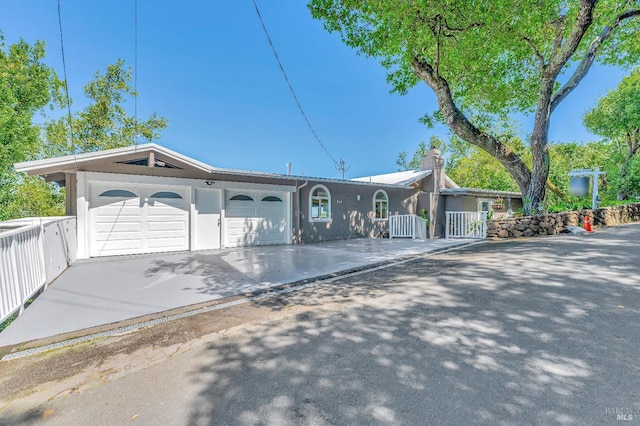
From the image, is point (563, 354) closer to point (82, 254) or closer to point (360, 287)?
point (360, 287)

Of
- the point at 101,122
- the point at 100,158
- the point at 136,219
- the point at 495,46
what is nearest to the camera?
the point at 100,158

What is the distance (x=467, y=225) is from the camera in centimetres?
1138

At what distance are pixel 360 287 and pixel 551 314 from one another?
8.28 feet

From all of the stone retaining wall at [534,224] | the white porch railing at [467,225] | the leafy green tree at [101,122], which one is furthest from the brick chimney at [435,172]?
the leafy green tree at [101,122]

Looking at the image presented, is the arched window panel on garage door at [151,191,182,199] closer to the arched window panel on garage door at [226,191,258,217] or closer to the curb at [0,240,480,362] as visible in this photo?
the arched window panel on garage door at [226,191,258,217]

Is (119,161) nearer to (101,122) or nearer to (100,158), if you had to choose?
(100,158)

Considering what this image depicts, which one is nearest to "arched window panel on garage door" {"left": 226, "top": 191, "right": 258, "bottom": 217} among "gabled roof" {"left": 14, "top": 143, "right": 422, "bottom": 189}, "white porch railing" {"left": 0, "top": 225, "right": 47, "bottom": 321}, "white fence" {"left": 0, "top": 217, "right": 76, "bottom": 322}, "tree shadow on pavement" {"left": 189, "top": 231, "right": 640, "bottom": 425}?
"gabled roof" {"left": 14, "top": 143, "right": 422, "bottom": 189}

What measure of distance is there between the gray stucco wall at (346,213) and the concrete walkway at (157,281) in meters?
2.73

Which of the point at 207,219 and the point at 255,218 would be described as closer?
the point at 207,219

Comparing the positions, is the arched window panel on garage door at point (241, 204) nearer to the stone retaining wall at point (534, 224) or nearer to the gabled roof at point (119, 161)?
the gabled roof at point (119, 161)

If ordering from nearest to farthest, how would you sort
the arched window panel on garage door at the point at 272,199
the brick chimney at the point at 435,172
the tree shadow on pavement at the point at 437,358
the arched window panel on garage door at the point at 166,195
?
the tree shadow on pavement at the point at 437,358 → the arched window panel on garage door at the point at 166,195 → the arched window panel on garage door at the point at 272,199 → the brick chimney at the point at 435,172

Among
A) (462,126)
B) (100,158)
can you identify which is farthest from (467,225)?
(100,158)

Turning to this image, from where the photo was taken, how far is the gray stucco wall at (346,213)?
36.5 ft

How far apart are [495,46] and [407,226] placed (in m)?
7.39
